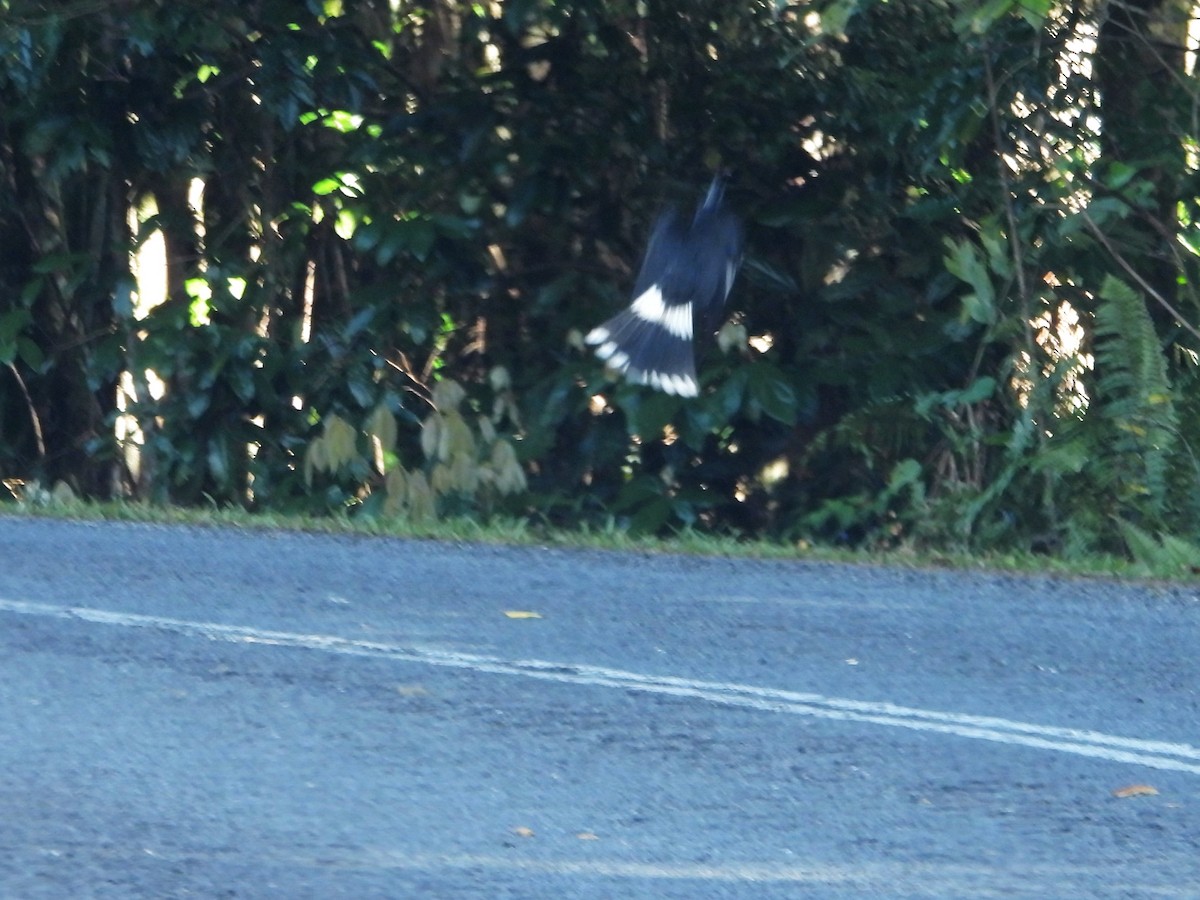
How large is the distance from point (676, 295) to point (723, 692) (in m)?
4.39

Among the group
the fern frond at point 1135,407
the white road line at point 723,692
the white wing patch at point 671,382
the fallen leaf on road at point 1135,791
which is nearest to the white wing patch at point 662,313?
the white wing patch at point 671,382

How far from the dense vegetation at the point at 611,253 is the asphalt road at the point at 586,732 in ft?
9.63

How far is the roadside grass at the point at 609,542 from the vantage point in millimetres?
8227

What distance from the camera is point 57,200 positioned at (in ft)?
43.2

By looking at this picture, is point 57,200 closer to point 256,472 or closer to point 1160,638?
point 256,472

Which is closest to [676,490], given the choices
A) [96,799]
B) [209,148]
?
[209,148]

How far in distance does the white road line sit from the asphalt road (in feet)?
0.04

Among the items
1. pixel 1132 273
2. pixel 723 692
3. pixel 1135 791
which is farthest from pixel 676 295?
pixel 1135 791

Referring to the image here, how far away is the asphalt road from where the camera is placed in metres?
4.38

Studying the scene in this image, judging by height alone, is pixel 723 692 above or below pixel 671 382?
below

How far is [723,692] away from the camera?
231 inches

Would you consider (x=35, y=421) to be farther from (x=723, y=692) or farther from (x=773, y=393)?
(x=723, y=692)

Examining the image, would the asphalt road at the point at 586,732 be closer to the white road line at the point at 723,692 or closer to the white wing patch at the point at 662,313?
the white road line at the point at 723,692

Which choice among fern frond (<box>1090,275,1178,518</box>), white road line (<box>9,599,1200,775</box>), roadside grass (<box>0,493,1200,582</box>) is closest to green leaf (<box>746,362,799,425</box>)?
roadside grass (<box>0,493,1200,582</box>)
